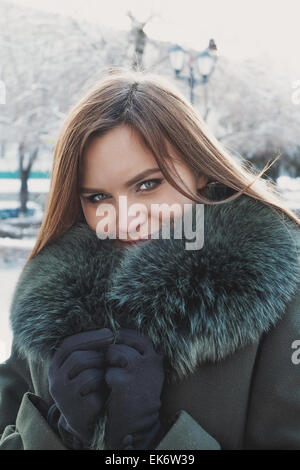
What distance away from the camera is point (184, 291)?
1.17 meters

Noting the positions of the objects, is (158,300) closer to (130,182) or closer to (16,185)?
(130,182)

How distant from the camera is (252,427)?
46.1 inches

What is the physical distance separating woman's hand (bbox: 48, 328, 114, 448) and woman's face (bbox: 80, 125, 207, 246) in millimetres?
380

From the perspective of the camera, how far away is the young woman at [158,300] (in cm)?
111

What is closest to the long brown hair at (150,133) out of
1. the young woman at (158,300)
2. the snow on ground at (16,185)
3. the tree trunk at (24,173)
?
the young woman at (158,300)

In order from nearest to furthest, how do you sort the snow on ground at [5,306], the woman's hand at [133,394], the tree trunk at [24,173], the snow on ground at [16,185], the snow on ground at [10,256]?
1. the woman's hand at [133,394]
2. the snow on ground at [5,306]
3. the snow on ground at [10,256]
4. the tree trunk at [24,173]
5. the snow on ground at [16,185]

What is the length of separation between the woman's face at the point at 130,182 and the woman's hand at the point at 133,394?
407 mm

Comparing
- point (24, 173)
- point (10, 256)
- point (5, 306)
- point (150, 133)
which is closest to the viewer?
point (150, 133)

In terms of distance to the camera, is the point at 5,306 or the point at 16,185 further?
the point at 16,185

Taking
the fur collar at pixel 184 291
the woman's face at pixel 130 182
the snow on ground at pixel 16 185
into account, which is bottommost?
the fur collar at pixel 184 291

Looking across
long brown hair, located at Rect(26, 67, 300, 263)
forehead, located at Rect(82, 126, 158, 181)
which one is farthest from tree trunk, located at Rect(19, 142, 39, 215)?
forehead, located at Rect(82, 126, 158, 181)

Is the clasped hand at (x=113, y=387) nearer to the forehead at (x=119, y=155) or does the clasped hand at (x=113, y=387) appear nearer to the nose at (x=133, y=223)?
the nose at (x=133, y=223)

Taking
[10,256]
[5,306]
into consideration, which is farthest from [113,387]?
[10,256]

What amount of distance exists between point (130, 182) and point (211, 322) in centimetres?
51
